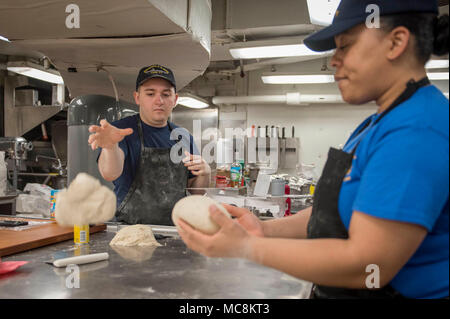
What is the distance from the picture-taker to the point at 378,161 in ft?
2.32

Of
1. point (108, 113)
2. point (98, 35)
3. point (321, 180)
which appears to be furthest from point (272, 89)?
point (321, 180)

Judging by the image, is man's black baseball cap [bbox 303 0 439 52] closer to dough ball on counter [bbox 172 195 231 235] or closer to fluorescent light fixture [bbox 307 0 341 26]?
dough ball on counter [bbox 172 195 231 235]

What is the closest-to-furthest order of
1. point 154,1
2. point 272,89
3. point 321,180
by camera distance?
point 321,180 < point 154,1 < point 272,89

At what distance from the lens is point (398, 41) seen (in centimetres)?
76

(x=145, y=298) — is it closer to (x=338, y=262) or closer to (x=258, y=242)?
(x=258, y=242)

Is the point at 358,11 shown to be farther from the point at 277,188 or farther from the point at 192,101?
the point at 192,101

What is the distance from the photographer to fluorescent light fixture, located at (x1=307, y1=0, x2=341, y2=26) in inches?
85.4

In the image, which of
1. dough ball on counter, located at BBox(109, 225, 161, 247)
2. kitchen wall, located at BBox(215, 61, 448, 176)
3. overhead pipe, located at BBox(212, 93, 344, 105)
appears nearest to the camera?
dough ball on counter, located at BBox(109, 225, 161, 247)

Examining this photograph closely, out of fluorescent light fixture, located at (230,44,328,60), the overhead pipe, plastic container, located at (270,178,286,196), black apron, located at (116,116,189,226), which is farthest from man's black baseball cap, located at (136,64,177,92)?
the overhead pipe

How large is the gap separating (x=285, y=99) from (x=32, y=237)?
5104 millimetres

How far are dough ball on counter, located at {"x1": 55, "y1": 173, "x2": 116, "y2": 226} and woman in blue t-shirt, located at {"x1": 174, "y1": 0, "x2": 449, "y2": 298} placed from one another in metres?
0.23

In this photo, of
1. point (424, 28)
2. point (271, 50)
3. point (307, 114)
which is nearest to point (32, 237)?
point (424, 28)
